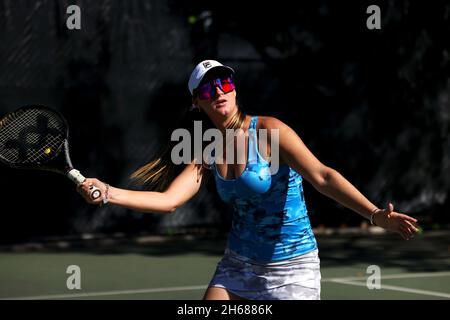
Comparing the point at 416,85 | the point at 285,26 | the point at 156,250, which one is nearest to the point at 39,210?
the point at 156,250

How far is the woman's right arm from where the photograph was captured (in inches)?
215

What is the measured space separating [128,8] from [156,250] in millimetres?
3632

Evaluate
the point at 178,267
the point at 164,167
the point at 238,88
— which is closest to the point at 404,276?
the point at 178,267

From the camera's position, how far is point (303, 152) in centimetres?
557

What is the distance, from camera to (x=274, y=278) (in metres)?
5.86

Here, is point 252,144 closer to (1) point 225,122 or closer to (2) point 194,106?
(1) point 225,122

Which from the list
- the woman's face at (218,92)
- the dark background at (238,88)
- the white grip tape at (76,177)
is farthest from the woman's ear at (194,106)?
the dark background at (238,88)

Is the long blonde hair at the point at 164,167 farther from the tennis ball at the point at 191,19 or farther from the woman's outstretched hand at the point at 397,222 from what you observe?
the tennis ball at the point at 191,19

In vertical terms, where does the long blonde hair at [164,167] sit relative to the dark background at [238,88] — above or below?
below

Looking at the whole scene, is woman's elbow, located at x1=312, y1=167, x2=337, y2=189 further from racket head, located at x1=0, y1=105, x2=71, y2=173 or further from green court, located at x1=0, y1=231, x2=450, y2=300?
green court, located at x1=0, y1=231, x2=450, y2=300

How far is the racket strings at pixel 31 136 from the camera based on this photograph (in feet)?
19.5

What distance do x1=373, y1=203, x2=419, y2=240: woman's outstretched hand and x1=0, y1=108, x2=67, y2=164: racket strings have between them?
172cm
